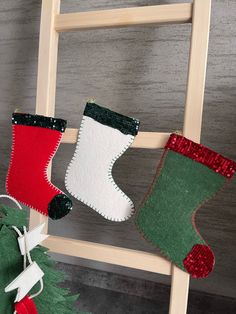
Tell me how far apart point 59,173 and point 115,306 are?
0.33 metres

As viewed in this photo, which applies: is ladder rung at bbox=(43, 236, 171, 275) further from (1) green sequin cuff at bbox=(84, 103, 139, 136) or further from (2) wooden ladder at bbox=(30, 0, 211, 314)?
(1) green sequin cuff at bbox=(84, 103, 139, 136)

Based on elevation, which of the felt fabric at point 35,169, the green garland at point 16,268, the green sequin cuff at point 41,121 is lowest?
the green garland at point 16,268

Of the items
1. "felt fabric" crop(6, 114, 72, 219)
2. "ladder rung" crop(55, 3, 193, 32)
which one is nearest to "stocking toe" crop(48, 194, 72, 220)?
"felt fabric" crop(6, 114, 72, 219)

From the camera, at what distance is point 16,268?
0.52 meters

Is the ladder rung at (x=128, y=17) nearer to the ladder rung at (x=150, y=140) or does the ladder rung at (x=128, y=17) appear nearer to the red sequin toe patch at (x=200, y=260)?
the ladder rung at (x=150, y=140)

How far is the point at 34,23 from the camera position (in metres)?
0.81

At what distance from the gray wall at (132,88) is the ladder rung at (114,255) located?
18 cm

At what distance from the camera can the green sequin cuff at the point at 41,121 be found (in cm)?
60

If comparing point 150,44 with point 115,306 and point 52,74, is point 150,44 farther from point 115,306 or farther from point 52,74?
point 115,306

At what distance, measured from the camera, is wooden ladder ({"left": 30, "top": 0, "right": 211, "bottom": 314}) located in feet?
1.78

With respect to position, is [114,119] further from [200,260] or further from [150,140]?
[200,260]

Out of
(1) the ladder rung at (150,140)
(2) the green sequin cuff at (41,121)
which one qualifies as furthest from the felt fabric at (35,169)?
(1) the ladder rung at (150,140)

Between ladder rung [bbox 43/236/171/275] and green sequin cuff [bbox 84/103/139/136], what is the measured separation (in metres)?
0.20

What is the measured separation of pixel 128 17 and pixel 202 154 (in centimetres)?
27
